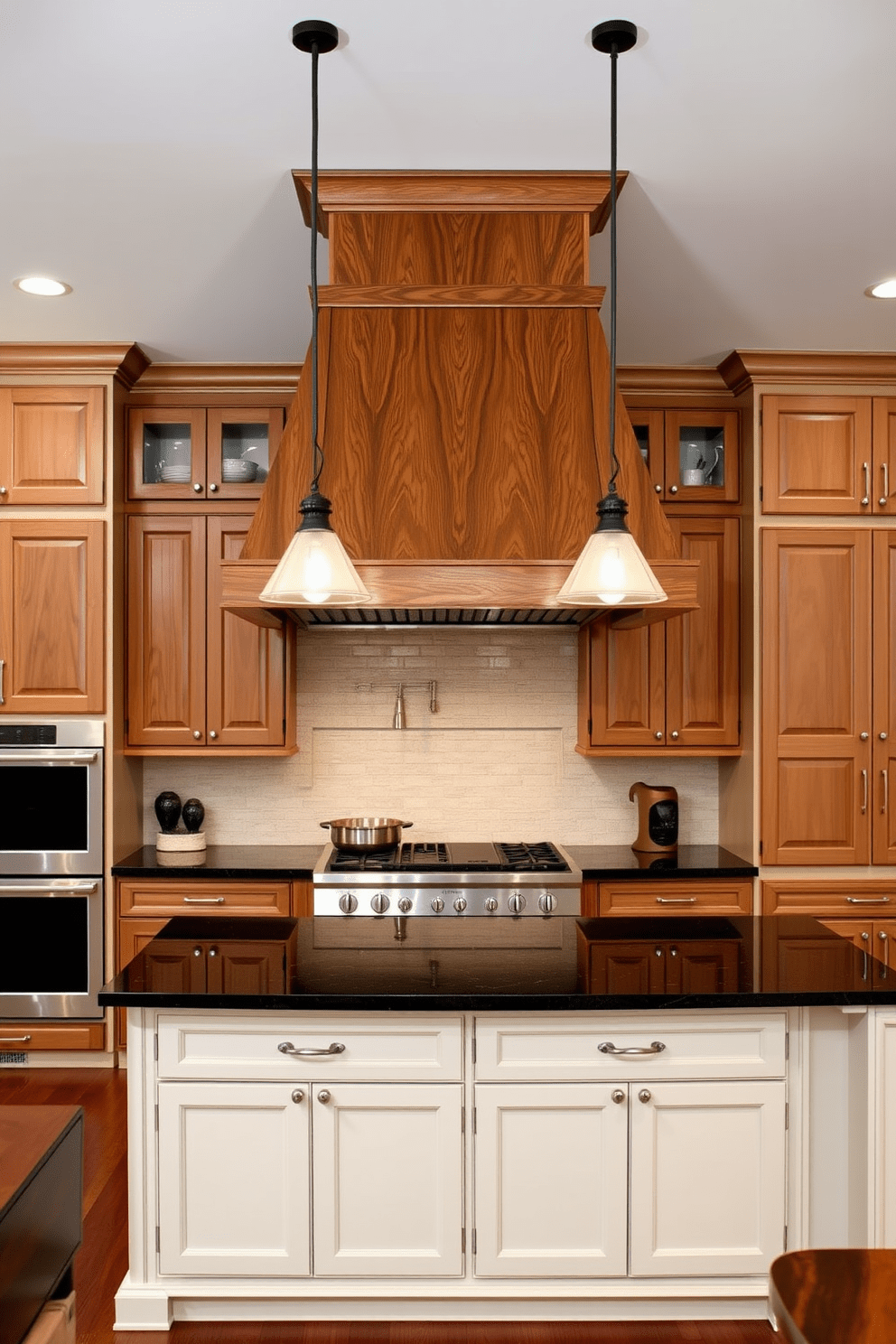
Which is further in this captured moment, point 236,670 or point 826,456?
point 236,670

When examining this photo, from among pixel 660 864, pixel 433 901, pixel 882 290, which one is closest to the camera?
pixel 882 290

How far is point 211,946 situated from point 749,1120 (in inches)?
55.3

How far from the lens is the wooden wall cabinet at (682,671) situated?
14.4 feet

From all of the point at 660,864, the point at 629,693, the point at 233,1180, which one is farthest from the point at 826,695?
the point at 233,1180

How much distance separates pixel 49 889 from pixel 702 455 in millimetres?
3240

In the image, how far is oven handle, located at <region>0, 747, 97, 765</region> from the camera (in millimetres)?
4137

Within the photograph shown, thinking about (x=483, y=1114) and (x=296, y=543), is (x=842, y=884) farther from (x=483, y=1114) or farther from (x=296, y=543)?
(x=296, y=543)

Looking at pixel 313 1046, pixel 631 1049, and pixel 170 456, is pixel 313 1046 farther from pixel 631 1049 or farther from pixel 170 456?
pixel 170 456

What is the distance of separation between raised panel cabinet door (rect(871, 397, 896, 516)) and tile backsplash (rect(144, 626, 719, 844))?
1337 millimetres

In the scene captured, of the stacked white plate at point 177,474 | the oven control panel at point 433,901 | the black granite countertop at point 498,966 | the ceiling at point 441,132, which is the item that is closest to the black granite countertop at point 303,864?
the oven control panel at point 433,901

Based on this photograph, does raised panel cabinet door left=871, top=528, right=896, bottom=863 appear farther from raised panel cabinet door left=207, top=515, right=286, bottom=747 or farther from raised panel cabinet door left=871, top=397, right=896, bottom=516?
raised panel cabinet door left=207, top=515, right=286, bottom=747

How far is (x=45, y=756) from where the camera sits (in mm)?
4145

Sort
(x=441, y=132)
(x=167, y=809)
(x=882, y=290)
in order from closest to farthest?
1. (x=441, y=132)
2. (x=882, y=290)
3. (x=167, y=809)

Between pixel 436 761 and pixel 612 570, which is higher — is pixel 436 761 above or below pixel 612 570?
below
